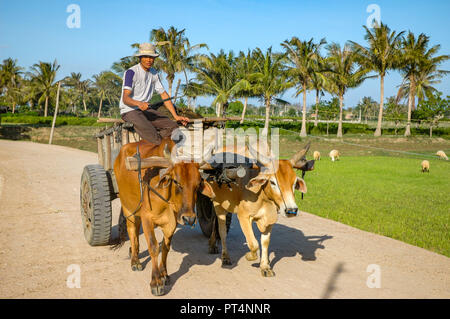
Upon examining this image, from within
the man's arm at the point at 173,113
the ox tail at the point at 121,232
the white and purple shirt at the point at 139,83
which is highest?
the white and purple shirt at the point at 139,83

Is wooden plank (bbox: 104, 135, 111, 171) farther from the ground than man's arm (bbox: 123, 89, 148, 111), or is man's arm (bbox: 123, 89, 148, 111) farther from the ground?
man's arm (bbox: 123, 89, 148, 111)

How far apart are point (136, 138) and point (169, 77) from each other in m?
31.0

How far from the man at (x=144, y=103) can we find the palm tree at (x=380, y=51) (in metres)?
39.6

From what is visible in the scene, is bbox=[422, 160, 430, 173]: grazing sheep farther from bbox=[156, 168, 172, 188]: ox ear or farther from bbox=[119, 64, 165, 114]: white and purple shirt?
bbox=[156, 168, 172, 188]: ox ear

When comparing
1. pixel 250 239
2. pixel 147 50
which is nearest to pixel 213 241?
pixel 250 239

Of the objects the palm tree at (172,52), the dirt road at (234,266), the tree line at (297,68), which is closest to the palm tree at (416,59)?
the tree line at (297,68)

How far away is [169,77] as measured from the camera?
36.3 metres

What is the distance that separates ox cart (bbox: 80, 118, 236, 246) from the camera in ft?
20.7

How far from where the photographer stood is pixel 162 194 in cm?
480

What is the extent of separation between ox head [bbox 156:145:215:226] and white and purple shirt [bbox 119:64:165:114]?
60.9 inches

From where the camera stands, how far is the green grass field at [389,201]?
8.29 metres

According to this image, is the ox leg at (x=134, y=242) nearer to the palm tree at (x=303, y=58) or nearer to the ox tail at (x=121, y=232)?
the ox tail at (x=121, y=232)

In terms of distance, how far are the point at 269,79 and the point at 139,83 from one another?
33.3 meters

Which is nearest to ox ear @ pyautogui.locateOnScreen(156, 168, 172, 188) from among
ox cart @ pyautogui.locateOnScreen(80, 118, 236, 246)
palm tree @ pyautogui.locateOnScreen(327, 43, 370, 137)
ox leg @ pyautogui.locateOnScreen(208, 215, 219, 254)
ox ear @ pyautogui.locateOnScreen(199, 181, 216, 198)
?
ox ear @ pyautogui.locateOnScreen(199, 181, 216, 198)
